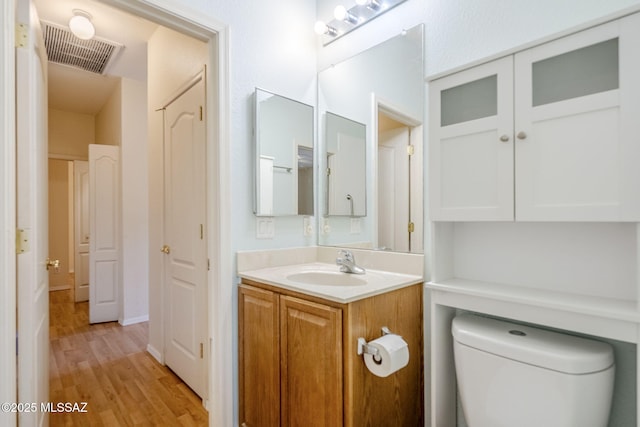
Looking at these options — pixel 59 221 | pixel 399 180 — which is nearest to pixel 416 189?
pixel 399 180

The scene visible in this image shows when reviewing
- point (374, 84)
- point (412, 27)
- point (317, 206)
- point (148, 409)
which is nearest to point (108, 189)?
point (148, 409)

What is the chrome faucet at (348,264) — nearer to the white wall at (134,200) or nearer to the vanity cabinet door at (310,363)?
the vanity cabinet door at (310,363)

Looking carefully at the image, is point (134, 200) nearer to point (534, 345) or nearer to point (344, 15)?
point (344, 15)

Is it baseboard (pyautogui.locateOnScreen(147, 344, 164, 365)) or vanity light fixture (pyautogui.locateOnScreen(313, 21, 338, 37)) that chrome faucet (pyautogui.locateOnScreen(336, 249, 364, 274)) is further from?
baseboard (pyautogui.locateOnScreen(147, 344, 164, 365))

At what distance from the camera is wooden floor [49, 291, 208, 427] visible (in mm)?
1889

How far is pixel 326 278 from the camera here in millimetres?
1756

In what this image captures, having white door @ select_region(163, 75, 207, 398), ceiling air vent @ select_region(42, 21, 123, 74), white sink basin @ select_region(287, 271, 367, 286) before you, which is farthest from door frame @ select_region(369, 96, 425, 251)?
ceiling air vent @ select_region(42, 21, 123, 74)

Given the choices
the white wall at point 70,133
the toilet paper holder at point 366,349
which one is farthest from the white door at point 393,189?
the white wall at point 70,133

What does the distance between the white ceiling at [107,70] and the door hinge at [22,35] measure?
2.82ft

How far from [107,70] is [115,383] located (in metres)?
2.95

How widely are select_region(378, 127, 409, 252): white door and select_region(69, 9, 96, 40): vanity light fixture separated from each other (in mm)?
2151

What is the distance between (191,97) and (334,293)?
66.5 inches

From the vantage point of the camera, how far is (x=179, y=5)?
1.46 metres

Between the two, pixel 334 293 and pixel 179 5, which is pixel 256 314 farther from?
pixel 179 5
